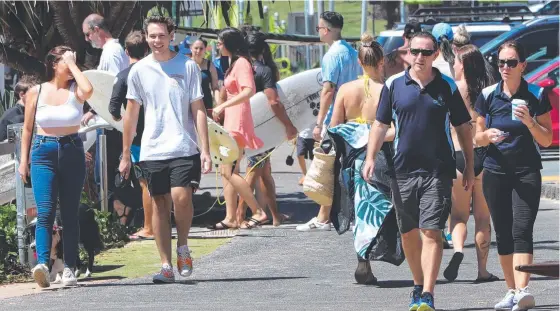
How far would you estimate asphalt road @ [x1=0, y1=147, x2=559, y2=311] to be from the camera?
8.49 m

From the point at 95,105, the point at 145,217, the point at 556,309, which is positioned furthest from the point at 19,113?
the point at 556,309

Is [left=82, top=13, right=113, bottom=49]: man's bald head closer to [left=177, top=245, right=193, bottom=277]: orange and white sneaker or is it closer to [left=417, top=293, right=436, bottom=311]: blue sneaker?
[left=177, top=245, right=193, bottom=277]: orange and white sneaker

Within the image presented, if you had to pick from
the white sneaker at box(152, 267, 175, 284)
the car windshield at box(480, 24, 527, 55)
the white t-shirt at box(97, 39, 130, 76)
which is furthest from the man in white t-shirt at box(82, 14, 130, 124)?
the car windshield at box(480, 24, 527, 55)

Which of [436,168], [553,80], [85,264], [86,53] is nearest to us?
[436,168]

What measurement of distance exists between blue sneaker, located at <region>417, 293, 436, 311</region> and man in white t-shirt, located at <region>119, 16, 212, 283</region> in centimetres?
221

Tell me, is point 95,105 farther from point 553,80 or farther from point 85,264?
point 553,80

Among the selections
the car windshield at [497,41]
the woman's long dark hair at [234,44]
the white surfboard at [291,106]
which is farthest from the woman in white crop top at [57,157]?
the car windshield at [497,41]

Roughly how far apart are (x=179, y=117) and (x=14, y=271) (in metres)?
1.84

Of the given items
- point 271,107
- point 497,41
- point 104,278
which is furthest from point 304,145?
point 497,41

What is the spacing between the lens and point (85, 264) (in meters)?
10.1

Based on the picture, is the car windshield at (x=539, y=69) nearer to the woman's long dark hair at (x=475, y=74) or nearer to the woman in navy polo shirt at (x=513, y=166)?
the woman's long dark hair at (x=475, y=74)

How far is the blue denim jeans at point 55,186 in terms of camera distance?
9398mm

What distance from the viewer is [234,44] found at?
1270cm

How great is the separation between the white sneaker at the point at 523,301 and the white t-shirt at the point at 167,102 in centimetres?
272
